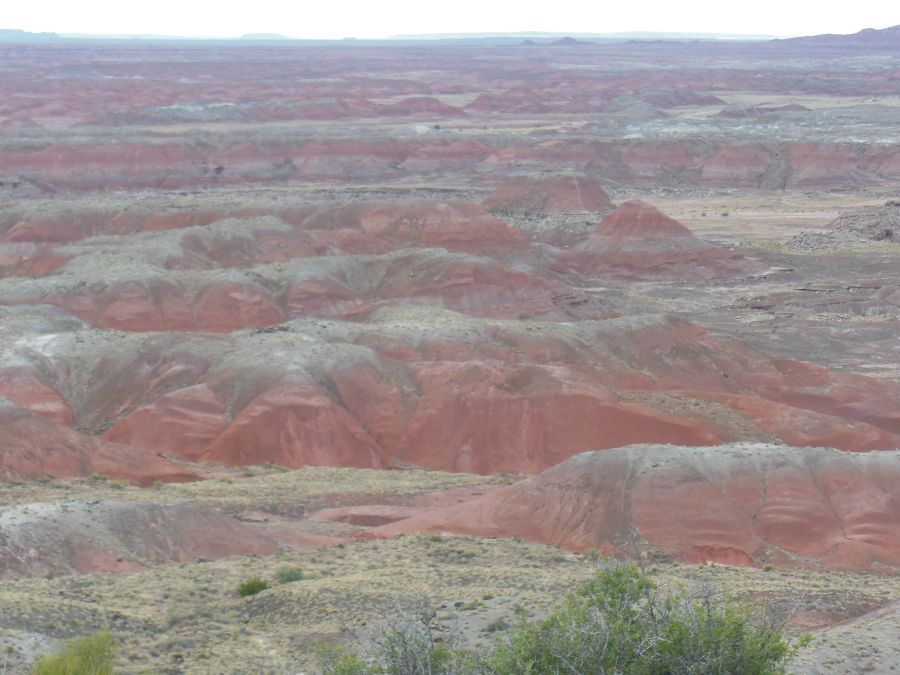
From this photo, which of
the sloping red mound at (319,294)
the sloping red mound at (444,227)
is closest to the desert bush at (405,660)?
the sloping red mound at (319,294)

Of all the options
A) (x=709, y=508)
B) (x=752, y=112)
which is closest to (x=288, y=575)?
(x=709, y=508)

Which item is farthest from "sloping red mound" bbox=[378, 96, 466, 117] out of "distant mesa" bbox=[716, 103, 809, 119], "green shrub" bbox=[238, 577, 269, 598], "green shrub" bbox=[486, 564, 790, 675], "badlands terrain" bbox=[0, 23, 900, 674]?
"green shrub" bbox=[486, 564, 790, 675]

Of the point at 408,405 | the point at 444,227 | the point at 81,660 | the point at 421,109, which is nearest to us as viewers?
the point at 81,660

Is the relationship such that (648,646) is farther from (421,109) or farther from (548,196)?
(421,109)

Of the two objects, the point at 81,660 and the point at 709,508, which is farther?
the point at 709,508

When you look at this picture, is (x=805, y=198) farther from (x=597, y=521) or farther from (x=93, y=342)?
(x=597, y=521)

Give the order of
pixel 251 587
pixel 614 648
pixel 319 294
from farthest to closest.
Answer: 1. pixel 319 294
2. pixel 251 587
3. pixel 614 648

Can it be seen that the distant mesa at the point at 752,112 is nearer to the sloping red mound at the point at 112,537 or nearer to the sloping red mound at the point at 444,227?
the sloping red mound at the point at 444,227

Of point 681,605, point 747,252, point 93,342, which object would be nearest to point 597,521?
point 681,605
